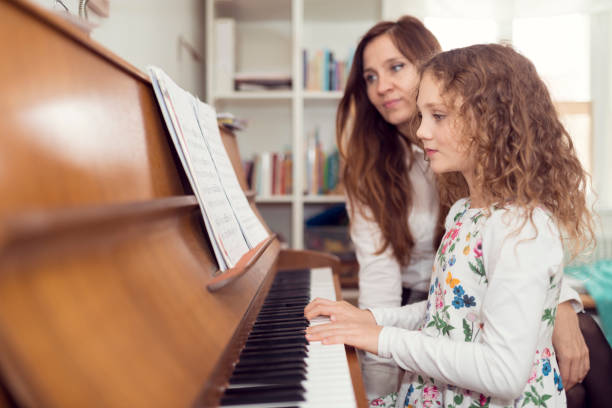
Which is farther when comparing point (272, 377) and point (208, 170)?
point (208, 170)

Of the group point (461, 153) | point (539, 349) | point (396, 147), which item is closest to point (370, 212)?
point (396, 147)

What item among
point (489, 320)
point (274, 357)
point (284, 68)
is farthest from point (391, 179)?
point (284, 68)

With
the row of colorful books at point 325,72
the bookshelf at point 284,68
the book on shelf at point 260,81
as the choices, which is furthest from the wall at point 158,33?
the row of colorful books at point 325,72

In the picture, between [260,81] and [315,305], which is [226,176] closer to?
[315,305]

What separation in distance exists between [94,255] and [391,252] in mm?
1107

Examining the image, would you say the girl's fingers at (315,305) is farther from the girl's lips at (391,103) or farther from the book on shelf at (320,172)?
the book on shelf at (320,172)

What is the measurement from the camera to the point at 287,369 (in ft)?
2.30

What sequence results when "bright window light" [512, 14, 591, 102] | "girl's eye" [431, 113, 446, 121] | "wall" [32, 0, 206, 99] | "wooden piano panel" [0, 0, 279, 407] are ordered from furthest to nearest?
1. "bright window light" [512, 14, 591, 102]
2. "wall" [32, 0, 206, 99]
3. "girl's eye" [431, 113, 446, 121]
4. "wooden piano panel" [0, 0, 279, 407]

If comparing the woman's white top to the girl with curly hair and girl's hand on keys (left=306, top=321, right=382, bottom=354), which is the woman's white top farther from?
girl's hand on keys (left=306, top=321, right=382, bottom=354)

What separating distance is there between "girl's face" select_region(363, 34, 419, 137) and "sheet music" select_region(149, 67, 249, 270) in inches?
28.1

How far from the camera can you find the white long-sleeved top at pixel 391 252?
149 cm

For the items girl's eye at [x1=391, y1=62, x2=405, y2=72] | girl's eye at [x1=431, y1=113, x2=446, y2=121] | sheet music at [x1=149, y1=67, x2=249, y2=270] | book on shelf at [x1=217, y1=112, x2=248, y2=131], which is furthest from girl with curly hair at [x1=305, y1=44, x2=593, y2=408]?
book on shelf at [x1=217, y1=112, x2=248, y2=131]

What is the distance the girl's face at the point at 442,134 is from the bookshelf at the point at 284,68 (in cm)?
154

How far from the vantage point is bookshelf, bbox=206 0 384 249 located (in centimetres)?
247
